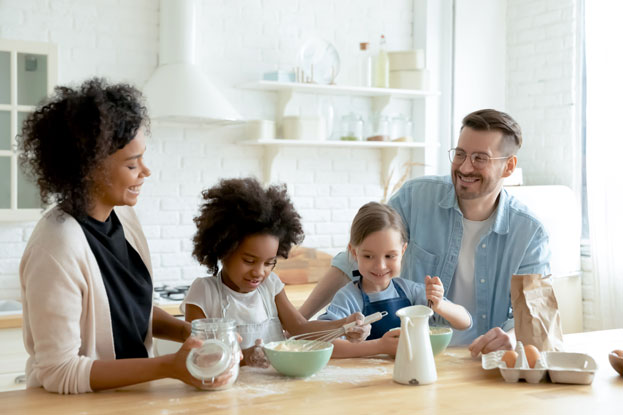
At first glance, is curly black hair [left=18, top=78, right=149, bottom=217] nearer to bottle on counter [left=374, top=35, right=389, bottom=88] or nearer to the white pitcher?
the white pitcher

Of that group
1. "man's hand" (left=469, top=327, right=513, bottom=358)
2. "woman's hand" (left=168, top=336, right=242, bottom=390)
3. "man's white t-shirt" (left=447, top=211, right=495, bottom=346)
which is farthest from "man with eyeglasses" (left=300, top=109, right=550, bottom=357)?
"woman's hand" (left=168, top=336, right=242, bottom=390)

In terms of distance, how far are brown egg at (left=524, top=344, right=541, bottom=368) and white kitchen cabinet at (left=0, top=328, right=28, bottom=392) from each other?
91.9 inches

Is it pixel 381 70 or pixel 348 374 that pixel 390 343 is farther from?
pixel 381 70

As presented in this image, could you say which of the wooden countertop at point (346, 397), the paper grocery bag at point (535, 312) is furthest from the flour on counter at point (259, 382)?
the paper grocery bag at point (535, 312)

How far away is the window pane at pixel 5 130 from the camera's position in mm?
3518

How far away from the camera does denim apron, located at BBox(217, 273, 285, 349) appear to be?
1.95m


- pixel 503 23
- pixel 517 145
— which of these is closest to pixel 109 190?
pixel 517 145

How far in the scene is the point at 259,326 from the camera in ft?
6.50

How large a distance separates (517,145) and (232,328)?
1453 mm

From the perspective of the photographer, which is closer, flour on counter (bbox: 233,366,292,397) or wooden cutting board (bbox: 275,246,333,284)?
flour on counter (bbox: 233,366,292,397)

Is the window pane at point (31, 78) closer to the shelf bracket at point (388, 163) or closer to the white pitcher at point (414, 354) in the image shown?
the shelf bracket at point (388, 163)

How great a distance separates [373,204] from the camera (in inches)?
86.1

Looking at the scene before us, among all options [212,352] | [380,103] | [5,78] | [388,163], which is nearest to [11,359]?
[5,78]

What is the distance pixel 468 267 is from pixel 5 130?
243 cm
